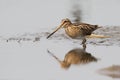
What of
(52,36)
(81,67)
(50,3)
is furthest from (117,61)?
(50,3)

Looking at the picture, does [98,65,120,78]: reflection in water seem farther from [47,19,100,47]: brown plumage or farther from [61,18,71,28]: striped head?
[61,18,71,28]: striped head

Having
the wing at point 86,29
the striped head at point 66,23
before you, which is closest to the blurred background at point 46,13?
the striped head at point 66,23

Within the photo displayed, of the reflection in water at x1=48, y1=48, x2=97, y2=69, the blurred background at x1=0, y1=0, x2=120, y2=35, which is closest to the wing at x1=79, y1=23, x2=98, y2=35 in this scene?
the reflection in water at x1=48, y1=48, x2=97, y2=69

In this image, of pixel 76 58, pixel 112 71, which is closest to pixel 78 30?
pixel 76 58

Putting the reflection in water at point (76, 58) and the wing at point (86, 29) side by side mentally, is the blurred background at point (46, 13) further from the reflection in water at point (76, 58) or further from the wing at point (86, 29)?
the reflection in water at point (76, 58)

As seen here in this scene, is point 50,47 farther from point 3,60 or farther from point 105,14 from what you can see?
point 105,14

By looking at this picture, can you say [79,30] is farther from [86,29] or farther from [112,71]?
[112,71]

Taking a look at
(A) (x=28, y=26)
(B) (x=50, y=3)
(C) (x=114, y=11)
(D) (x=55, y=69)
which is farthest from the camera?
(B) (x=50, y=3)
